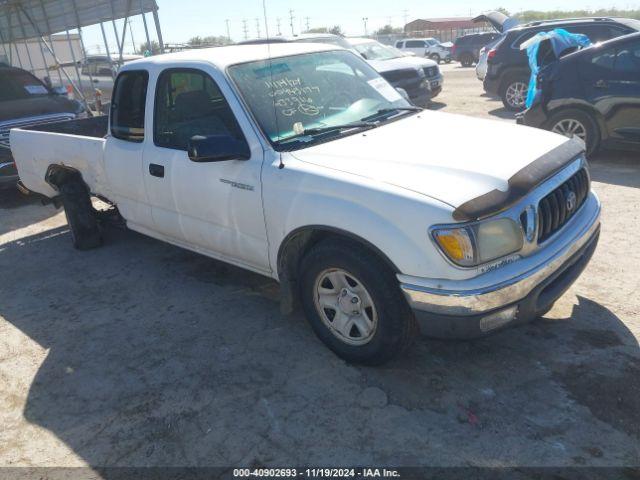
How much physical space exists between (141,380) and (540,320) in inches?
107

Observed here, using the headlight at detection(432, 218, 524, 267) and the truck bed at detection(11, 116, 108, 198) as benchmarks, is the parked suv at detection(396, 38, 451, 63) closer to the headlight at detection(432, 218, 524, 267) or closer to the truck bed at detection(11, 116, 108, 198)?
the truck bed at detection(11, 116, 108, 198)

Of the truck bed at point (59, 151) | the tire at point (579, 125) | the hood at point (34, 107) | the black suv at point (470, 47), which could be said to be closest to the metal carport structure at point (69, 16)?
the hood at point (34, 107)

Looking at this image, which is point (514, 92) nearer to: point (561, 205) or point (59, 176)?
point (561, 205)

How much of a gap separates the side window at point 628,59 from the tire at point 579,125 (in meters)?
0.69

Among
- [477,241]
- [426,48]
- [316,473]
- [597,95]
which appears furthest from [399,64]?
[426,48]

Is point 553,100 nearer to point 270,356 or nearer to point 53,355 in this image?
point 270,356

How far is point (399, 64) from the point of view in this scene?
11867 mm

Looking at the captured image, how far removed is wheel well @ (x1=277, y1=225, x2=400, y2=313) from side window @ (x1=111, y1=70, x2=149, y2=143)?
1753 millimetres

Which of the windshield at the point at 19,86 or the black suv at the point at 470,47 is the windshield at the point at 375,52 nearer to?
the windshield at the point at 19,86

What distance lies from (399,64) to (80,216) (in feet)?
28.1

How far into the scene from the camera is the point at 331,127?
3.54 meters

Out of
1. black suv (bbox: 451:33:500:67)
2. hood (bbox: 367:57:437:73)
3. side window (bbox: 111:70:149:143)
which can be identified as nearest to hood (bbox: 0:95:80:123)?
side window (bbox: 111:70:149:143)

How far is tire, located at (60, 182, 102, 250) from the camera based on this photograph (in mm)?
5363

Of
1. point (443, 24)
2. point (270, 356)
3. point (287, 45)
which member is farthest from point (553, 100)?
point (443, 24)
